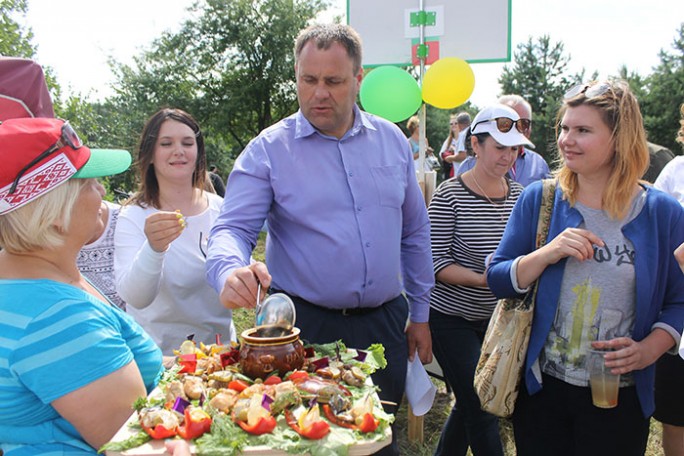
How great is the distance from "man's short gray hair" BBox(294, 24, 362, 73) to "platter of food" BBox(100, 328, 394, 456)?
4.09ft

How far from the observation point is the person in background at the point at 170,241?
235 cm

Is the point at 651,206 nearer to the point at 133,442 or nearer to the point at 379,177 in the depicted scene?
the point at 379,177

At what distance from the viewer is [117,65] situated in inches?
1066

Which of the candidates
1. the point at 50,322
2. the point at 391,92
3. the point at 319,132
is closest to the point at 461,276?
the point at 319,132

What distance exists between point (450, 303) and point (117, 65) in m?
28.3

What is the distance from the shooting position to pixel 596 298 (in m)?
2.03

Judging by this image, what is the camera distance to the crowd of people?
138 centimetres

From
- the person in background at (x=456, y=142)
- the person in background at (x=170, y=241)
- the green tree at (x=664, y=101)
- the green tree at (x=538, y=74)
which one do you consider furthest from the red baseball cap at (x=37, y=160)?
the green tree at (x=538, y=74)

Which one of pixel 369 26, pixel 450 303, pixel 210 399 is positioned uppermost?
pixel 369 26

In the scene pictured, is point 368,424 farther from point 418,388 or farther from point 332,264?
point 418,388

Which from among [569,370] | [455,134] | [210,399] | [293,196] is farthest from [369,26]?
[455,134]

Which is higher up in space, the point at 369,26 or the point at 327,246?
the point at 369,26

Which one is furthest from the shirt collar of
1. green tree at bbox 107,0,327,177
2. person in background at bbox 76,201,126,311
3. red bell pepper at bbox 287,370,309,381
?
green tree at bbox 107,0,327,177

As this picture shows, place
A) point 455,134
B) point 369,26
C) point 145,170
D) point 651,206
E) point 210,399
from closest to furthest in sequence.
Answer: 1. point 210,399
2. point 651,206
3. point 145,170
4. point 369,26
5. point 455,134
